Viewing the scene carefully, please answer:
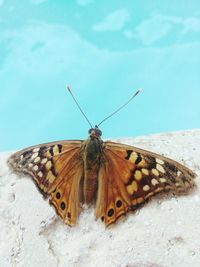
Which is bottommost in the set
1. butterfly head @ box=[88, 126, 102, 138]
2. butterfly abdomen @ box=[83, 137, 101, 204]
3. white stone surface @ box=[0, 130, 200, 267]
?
white stone surface @ box=[0, 130, 200, 267]

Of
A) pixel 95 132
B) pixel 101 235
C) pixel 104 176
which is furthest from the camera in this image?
pixel 95 132

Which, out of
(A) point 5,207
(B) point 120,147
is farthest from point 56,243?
(B) point 120,147

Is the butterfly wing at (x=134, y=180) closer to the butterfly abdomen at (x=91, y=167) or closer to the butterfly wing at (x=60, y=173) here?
the butterfly abdomen at (x=91, y=167)

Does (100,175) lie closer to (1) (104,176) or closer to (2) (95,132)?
(1) (104,176)

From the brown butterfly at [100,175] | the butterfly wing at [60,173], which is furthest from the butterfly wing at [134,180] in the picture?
the butterfly wing at [60,173]

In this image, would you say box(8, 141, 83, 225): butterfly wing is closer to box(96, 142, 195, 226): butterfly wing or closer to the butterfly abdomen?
the butterfly abdomen

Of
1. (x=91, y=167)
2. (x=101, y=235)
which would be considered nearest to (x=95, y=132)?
(x=91, y=167)

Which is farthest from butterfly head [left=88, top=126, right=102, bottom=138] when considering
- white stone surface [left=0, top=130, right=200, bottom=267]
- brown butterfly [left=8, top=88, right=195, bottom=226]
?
white stone surface [left=0, top=130, right=200, bottom=267]
